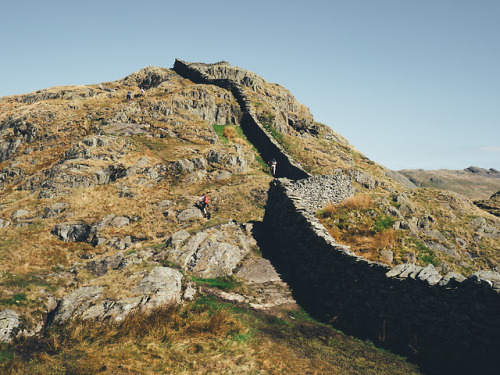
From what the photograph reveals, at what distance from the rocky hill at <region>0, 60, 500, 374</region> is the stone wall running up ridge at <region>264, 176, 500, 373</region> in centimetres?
111

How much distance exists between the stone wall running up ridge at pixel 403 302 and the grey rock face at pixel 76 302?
9091mm

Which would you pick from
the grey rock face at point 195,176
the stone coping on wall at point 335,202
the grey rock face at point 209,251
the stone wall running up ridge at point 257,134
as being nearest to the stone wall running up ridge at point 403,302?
the stone coping on wall at point 335,202

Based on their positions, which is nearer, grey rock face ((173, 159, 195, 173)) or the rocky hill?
the rocky hill

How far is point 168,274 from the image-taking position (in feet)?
42.3

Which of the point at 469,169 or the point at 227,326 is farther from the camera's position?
the point at 469,169

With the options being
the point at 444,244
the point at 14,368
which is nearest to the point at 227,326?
the point at 14,368

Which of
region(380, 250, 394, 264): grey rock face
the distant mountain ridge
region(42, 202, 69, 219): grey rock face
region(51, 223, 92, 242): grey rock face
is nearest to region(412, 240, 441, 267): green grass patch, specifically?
region(380, 250, 394, 264): grey rock face

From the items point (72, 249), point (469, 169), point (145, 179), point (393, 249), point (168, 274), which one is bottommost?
point (72, 249)

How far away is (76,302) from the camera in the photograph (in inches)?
420

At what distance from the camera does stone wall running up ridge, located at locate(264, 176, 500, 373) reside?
9.22 m

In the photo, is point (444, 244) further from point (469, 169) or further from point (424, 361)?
point (469, 169)

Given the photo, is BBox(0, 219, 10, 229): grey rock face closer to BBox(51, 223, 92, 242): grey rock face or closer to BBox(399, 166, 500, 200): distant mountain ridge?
BBox(51, 223, 92, 242): grey rock face

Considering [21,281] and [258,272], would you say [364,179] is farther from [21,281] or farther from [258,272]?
[21,281]

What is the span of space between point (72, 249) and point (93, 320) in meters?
10.8
